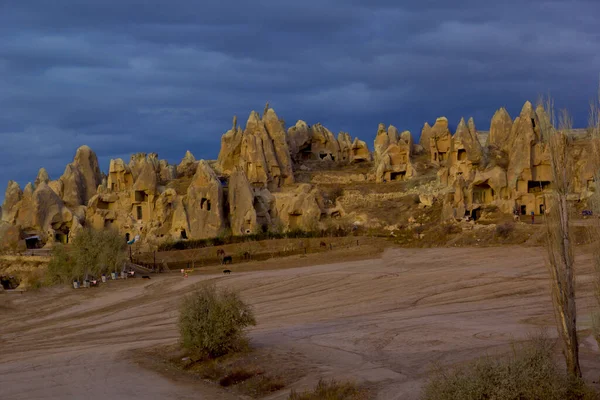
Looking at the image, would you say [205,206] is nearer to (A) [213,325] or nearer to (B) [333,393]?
(A) [213,325]

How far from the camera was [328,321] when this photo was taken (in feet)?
83.0

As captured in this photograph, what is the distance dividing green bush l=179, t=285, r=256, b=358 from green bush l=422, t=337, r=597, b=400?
899cm

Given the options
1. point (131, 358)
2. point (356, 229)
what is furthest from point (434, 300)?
point (356, 229)

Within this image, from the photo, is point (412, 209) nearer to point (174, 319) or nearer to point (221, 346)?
point (174, 319)

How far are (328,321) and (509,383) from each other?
14.2 meters

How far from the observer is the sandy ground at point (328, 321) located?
17469mm

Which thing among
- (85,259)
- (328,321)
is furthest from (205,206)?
(328,321)

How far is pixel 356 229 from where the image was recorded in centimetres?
6175

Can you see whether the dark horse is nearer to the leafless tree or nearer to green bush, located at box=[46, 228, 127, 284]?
green bush, located at box=[46, 228, 127, 284]

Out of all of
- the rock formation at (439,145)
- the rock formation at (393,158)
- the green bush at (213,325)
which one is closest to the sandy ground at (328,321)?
the green bush at (213,325)

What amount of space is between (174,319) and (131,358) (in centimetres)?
857

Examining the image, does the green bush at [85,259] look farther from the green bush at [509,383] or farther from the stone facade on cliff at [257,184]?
the green bush at [509,383]

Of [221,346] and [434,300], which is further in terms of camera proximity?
[434,300]

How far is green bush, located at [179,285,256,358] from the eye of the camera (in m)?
19.9
